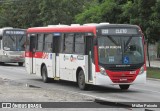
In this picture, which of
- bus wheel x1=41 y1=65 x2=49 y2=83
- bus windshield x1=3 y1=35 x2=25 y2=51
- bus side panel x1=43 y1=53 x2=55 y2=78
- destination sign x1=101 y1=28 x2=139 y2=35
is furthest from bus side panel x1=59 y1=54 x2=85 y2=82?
bus windshield x1=3 y1=35 x2=25 y2=51

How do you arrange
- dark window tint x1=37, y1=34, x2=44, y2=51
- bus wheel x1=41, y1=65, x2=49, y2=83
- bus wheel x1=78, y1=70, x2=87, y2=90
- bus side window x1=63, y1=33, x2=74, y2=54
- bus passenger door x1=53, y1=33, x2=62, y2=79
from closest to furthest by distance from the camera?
1. bus wheel x1=78, y1=70, x2=87, y2=90
2. bus side window x1=63, y1=33, x2=74, y2=54
3. bus passenger door x1=53, y1=33, x2=62, y2=79
4. bus wheel x1=41, y1=65, x2=49, y2=83
5. dark window tint x1=37, y1=34, x2=44, y2=51

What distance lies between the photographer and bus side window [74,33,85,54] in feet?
70.4

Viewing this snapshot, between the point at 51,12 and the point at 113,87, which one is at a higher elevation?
the point at 51,12

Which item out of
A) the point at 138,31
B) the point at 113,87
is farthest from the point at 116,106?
the point at 113,87

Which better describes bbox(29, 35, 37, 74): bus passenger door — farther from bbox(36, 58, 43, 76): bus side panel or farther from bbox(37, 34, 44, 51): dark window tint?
bbox(37, 34, 44, 51): dark window tint

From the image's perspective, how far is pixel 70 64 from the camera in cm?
2252

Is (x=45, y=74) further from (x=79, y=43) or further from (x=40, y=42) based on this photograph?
(x=79, y=43)

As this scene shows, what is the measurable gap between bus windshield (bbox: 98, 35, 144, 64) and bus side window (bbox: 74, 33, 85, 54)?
4.13ft

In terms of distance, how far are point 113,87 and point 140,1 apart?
1538cm

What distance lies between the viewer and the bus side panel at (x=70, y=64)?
21439 millimetres

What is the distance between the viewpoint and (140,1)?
37031 millimetres

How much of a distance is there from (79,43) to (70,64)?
4.13 feet

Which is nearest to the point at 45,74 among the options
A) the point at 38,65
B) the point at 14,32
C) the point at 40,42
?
the point at 38,65

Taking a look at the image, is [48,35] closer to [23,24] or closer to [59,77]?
Answer: [59,77]
